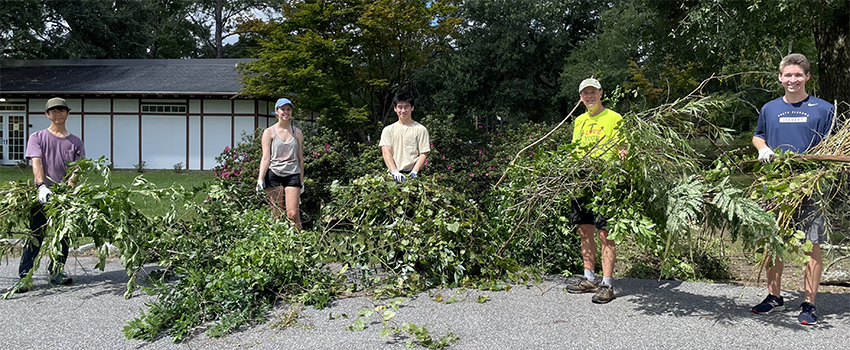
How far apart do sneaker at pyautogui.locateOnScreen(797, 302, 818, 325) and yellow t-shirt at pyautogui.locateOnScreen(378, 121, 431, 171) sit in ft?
9.72

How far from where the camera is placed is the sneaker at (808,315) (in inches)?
152

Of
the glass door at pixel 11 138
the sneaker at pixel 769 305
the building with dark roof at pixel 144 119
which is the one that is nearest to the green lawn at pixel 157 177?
the building with dark roof at pixel 144 119

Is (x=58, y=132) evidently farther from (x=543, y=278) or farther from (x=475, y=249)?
(x=543, y=278)

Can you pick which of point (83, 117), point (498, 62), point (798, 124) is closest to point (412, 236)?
point (798, 124)

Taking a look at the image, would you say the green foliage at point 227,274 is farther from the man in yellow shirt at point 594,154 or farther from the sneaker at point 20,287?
the man in yellow shirt at point 594,154

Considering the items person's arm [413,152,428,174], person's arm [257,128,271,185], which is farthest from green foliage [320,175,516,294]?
person's arm [257,128,271,185]

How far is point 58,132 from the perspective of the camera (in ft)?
17.2

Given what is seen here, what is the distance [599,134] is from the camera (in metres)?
4.47

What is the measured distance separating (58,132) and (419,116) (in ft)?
78.3

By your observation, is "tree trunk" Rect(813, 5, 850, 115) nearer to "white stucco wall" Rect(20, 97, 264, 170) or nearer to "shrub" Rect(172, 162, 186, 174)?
"white stucco wall" Rect(20, 97, 264, 170)

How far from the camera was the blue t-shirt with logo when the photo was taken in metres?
3.95

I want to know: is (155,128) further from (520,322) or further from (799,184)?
(799,184)

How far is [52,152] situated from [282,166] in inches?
71.5

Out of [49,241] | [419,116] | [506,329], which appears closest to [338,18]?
[419,116]
